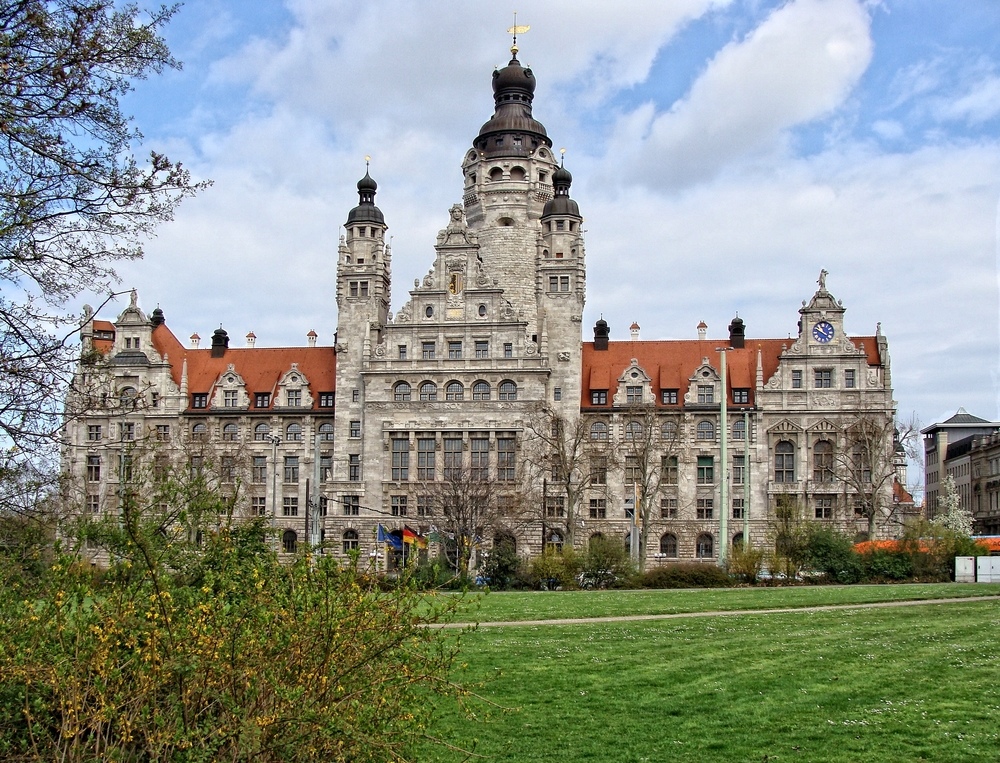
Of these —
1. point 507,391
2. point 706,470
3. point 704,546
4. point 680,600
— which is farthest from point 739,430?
point 680,600

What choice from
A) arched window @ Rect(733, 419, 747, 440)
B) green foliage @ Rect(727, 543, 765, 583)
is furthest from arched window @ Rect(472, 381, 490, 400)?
green foliage @ Rect(727, 543, 765, 583)

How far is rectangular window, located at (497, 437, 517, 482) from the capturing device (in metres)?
63.5

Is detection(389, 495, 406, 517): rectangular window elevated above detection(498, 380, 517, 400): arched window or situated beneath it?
situated beneath

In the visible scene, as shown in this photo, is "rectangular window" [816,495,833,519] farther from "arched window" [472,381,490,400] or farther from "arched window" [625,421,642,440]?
"arched window" [472,381,490,400]

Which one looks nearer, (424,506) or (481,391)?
(424,506)

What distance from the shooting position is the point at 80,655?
9266 millimetres

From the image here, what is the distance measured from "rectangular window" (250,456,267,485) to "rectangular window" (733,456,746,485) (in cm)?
→ 2980

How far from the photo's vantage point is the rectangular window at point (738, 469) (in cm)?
6506

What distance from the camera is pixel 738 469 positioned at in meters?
65.2

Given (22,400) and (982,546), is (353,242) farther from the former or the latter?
(22,400)

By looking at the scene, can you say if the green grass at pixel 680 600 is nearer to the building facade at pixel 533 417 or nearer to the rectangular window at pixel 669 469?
the building facade at pixel 533 417

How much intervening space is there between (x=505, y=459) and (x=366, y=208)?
1976 centimetres

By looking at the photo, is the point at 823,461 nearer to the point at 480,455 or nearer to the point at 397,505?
the point at 480,455

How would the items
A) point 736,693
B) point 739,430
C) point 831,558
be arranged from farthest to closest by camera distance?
point 739,430 → point 831,558 → point 736,693
